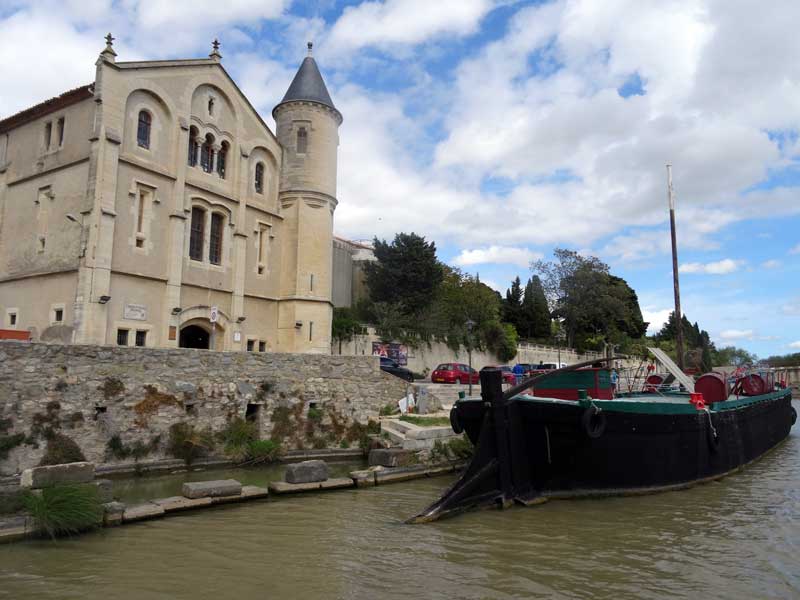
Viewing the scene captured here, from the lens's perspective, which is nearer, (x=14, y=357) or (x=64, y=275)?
(x=14, y=357)

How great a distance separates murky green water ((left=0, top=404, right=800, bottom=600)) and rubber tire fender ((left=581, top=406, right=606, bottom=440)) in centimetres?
129

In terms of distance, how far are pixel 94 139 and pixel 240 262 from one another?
260 inches

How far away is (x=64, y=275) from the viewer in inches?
680

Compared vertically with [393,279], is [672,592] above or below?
below

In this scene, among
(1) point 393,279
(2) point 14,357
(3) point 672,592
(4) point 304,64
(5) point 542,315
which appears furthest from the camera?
(5) point 542,315

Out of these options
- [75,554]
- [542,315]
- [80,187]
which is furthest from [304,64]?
[542,315]

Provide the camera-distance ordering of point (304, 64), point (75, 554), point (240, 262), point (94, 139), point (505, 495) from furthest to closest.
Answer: point (304, 64)
point (240, 262)
point (94, 139)
point (505, 495)
point (75, 554)

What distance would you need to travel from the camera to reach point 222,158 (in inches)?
874

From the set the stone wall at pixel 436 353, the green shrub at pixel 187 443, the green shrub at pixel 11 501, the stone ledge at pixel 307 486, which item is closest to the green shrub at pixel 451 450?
the stone ledge at pixel 307 486

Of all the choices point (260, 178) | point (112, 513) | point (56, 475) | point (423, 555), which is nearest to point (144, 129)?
point (260, 178)

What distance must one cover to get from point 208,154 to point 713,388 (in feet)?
60.2

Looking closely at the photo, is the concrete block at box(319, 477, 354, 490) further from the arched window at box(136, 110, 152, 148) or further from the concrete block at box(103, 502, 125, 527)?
the arched window at box(136, 110, 152, 148)

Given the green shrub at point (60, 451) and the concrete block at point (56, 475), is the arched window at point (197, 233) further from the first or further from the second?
the concrete block at point (56, 475)

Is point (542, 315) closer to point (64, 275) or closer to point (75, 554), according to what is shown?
point (64, 275)
